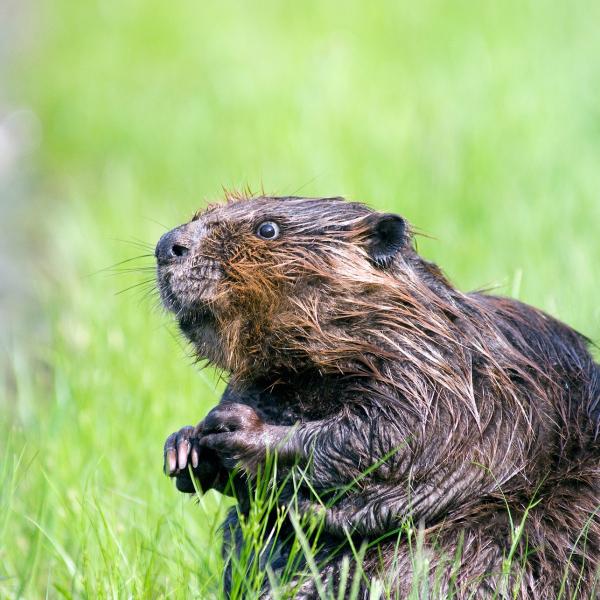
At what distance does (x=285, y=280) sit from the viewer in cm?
302

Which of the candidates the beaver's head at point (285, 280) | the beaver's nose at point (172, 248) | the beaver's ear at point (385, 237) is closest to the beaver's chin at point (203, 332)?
the beaver's head at point (285, 280)

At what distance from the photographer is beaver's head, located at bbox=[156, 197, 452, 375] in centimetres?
296

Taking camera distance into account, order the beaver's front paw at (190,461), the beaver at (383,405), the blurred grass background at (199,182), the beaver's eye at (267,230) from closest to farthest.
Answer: the beaver at (383,405) < the beaver's front paw at (190,461) < the beaver's eye at (267,230) < the blurred grass background at (199,182)

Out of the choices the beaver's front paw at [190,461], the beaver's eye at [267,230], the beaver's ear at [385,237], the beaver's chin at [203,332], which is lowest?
the beaver's front paw at [190,461]

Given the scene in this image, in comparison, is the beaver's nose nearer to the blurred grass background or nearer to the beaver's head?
the beaver's head

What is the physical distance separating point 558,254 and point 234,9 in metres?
7.15

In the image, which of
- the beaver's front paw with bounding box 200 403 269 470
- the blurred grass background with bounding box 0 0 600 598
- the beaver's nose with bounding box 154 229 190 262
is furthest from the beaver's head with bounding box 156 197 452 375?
the blurred grass background with bounding box 0 0 600 598

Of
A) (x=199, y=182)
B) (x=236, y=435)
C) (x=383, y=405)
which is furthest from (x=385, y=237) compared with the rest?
(x=199, y=182)

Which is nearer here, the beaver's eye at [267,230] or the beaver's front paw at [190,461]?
the beaver's front paw at [190,461]

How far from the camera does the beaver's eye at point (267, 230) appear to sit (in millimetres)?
3088

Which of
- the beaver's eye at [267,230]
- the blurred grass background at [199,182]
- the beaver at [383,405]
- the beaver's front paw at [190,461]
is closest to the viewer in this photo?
the beaver at [383,405]

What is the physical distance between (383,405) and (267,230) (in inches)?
21.4

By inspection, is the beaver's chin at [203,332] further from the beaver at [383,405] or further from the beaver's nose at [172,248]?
the beaver's nose at [172,248]

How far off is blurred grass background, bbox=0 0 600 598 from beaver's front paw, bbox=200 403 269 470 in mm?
334
